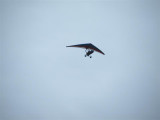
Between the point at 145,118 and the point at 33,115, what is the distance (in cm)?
2390

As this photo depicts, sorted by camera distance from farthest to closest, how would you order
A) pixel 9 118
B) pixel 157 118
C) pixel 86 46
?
pixel 157 118
pixel 9 118
pixel 86 46

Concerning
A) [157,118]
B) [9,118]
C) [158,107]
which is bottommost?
[9,118]

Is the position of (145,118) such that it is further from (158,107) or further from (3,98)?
(3,98)

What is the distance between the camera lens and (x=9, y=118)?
39.7 metres

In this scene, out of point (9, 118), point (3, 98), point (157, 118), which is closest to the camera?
point (9, 118)

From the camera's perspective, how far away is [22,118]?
40281 mm

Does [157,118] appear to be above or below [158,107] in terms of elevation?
below

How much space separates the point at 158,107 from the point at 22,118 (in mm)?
31111

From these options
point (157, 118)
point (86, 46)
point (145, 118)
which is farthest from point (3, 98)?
point (157, 118)

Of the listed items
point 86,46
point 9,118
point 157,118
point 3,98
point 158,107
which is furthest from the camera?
point 158,107

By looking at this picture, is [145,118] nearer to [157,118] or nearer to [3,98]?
[157,118]

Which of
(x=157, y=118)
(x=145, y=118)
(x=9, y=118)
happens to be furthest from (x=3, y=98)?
(x=157, y=118)

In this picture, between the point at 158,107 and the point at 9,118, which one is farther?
the point at 158,107

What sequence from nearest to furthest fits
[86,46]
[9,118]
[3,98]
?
[86,46], [9,118], [3,98]
